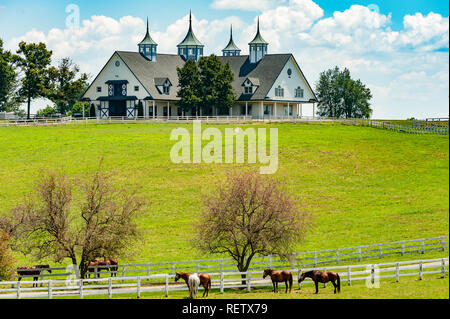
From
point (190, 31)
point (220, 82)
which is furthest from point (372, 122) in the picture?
point (190, 31)

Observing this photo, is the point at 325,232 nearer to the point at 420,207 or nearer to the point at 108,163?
the point at 420,207

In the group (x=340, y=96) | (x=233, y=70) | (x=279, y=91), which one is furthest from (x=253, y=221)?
(x=340, y=96)

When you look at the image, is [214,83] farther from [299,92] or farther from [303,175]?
[303,175]

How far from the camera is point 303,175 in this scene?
207 feet

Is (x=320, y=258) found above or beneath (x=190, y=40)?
beneath

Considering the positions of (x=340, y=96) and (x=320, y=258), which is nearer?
(x=320, y=258)

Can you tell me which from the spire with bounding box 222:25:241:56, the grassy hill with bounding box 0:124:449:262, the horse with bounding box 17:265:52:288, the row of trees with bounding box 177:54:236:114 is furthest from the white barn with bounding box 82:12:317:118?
the horse with bounding box 17:265:52:288

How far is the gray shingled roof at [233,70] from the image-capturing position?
101 meters

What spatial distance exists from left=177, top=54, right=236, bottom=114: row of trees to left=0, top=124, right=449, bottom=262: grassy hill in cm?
906

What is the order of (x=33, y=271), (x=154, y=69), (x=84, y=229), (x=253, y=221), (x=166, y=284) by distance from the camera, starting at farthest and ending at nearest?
(x=154, y=69) < (x=33, y=271) < (x=84, y=229) < (x=253, y=221) < (x=166, y=284)

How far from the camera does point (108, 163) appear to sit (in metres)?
66.0

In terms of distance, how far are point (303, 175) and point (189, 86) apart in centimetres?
3546

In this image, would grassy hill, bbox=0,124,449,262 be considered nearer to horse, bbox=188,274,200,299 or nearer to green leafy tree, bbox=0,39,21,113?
horse, bbox=188,274,200,299
